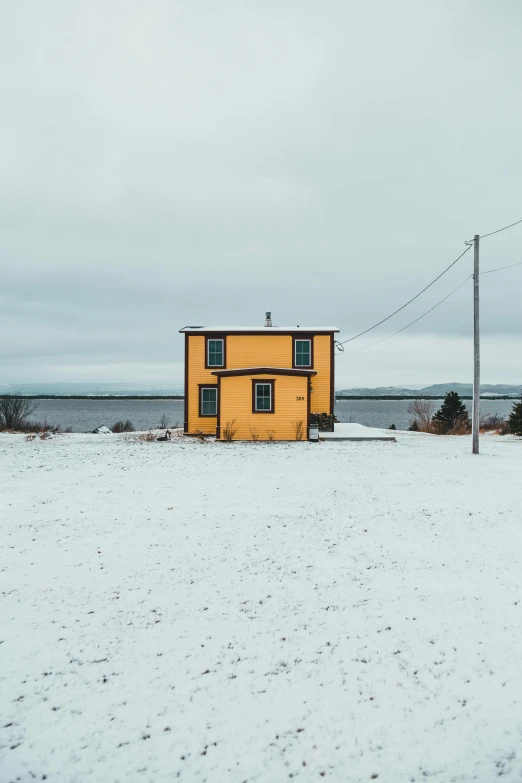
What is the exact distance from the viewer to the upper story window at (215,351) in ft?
82.6

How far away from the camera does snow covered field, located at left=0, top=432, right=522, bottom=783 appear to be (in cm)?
307

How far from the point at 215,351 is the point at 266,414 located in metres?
5.05

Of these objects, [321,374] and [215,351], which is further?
[215,351]

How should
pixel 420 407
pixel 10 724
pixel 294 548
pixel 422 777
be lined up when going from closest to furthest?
pixel 422 777 < pixel 10 724 < pixel 294 548 < pixel 420 407

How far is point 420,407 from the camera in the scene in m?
36.4

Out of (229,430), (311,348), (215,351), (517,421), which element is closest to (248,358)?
(215,351)

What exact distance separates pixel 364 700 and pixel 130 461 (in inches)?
514

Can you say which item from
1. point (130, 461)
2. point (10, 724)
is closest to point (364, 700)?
point (10, 724)

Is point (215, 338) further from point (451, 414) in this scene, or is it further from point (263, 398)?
point (451, 414)

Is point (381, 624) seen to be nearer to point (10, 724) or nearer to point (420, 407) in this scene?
point (10, 724)

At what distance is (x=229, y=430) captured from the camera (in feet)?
74.2

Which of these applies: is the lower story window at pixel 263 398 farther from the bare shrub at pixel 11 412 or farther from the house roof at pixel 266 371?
the bare shrub at pixel 11 412

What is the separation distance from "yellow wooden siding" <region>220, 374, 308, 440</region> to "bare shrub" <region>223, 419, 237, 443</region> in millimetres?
99

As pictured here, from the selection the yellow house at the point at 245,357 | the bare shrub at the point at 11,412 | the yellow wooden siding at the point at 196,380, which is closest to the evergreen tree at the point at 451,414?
the yellow house at the point at 245,357
